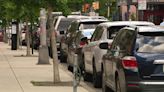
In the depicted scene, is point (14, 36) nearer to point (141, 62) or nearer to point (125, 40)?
point (125, 40)

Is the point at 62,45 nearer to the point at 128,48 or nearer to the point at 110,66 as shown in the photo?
the point at 110,66

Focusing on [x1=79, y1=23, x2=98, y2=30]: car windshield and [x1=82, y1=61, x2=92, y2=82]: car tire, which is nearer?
[x1=82, y1=61, x2=92, y2=82]: car tire

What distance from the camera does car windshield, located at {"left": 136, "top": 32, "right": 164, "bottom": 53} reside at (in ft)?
32.1

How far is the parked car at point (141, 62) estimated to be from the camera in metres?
9.50

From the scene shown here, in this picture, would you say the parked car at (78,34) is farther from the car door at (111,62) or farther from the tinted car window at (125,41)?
the tinted car window at (125,41)

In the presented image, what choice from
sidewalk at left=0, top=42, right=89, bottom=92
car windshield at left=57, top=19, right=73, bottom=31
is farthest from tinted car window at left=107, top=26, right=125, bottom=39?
car windshield at left=57, top=19, right=73, bottom=31

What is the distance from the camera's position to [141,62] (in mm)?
9594

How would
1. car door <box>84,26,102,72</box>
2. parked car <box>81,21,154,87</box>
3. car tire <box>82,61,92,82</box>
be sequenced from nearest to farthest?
parked car <box>81,21,154,87</box> → car door <box>84,26,102,72</box> → car tire <box>82,61,92,82</box>

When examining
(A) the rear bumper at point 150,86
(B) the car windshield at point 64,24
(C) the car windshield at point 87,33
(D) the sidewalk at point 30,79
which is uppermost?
(B) the car windshield at point 64,24

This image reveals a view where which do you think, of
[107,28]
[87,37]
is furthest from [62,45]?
[107,28]

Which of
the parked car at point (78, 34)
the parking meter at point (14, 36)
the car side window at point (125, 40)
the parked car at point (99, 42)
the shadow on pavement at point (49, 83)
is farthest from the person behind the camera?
the parking meter at point (14, 36)

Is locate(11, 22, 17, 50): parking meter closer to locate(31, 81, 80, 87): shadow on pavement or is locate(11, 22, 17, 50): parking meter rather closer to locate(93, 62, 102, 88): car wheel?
locate(31, 81, 80, 87): shadow on pavement

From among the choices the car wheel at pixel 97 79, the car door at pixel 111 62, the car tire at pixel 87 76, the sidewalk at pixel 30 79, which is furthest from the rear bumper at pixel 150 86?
the car tire at pixel 87 76

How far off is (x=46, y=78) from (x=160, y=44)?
7194 mm
